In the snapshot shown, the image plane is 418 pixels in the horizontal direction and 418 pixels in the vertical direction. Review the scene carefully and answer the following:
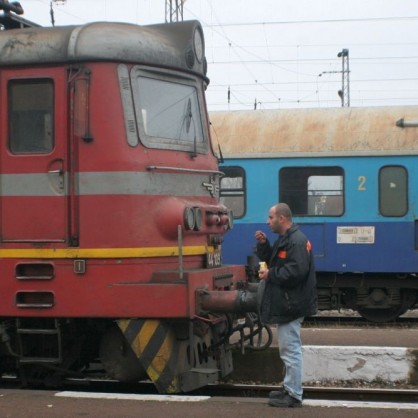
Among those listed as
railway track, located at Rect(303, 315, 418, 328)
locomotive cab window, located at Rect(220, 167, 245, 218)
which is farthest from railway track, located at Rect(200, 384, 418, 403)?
locomotive cab window, located at Rect(220, 167, 245, 218)

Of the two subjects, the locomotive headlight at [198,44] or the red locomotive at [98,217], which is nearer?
the red locomotive at [98,217]

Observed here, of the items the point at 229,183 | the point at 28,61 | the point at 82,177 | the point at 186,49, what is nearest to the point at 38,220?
the point at 82,177

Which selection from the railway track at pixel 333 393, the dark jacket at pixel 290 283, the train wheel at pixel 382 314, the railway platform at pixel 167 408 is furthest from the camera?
the train wheel at pixel 382 314

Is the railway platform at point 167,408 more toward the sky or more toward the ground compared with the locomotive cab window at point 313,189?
more toward the ground

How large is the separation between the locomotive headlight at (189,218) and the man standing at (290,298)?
0.90 metres

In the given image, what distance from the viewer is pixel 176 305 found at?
6.30 metres

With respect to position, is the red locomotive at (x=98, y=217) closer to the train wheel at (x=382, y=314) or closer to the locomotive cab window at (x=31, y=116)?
the locomotive cab window at (x=31, y=116)

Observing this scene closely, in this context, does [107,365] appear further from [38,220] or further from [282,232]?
[282,232]

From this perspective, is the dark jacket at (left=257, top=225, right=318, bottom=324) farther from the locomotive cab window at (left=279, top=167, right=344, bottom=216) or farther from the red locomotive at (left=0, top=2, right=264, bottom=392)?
the locomotive cab window at (left=279, top=167, right=344, bottom=216)

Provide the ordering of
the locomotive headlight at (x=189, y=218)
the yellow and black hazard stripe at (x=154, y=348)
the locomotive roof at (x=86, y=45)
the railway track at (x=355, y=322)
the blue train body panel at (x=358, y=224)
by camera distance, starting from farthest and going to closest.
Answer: the railway track at (x=355, y=322), the blue train body panel at (x=358, y=224), the locomotive headlight at (x=189, y=218), the locomotive roof at (x=86, y=45), the yellow and black hazard stripe at (x=154, y=348)

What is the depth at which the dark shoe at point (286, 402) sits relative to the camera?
601cm

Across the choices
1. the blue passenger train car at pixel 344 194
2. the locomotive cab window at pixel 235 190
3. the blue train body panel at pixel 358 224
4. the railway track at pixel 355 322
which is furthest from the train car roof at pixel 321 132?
the railway track at pixel 355 322

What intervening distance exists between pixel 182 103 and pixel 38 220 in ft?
5.93

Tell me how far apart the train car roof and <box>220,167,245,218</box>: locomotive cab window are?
0.29m
